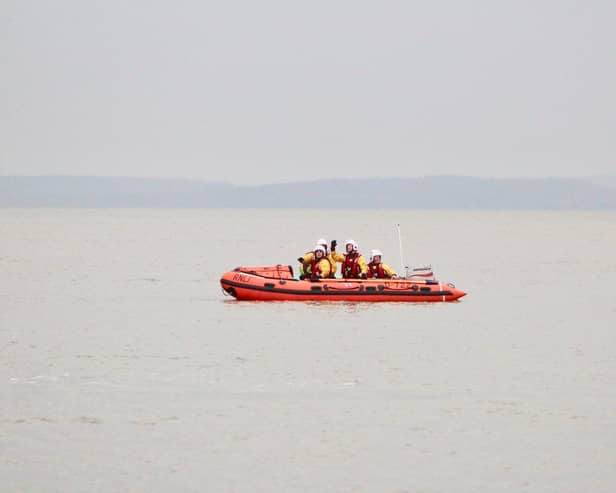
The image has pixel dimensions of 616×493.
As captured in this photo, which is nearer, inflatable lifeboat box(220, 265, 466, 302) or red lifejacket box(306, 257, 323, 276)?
inflatable lifeboat box(220, 265, 466, 302)

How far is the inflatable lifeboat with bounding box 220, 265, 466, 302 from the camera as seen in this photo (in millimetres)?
34812

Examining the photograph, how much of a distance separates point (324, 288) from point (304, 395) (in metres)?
13.3

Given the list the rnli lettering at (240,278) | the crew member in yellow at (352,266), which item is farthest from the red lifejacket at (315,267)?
the rnli lettering at (240,278)

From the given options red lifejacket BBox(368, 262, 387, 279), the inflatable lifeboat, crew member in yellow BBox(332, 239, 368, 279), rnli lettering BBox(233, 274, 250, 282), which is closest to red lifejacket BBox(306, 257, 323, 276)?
the inflatable lifeboat

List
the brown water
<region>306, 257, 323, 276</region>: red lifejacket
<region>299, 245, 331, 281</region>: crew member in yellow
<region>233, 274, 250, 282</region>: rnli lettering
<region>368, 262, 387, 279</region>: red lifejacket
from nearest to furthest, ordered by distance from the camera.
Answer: the brown water < <region>299, 245, 331, 281</region>: crew member in yellow < <region>306, 257, 323, 276</region>: red lifejacket < <region>368, 262, 387, 279</region>: red lifejacket < <region>233, 274, 250, 282</region>: rnli lettering

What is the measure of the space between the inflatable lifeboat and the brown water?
46 centimetres

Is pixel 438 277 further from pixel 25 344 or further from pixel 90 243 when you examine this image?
pixel 90 243

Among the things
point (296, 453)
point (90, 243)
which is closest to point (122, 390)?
point (296, 453)

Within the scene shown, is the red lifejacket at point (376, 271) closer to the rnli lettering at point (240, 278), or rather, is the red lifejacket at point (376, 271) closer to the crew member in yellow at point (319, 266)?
the crew member in yellow at point (319, 266)

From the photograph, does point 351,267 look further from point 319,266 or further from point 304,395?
point 304,395

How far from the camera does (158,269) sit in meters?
58.7

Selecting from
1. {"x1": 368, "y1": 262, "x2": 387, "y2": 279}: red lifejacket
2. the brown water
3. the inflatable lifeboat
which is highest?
{"x1": 368, "y1": 262, "x2": 387, "y2": 279}: red lifejacket

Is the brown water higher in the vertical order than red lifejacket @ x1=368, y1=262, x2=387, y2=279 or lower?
lower

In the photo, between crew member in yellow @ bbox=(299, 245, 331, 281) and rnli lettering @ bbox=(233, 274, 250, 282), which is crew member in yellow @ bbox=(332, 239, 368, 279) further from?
rnli lettering @ bbox=(233, 274, 250, 282)
